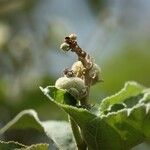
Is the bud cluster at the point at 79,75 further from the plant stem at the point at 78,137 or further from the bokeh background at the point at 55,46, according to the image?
the bokeh background at the point at 55,46

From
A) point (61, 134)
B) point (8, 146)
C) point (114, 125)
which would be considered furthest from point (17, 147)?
point (114, 125)

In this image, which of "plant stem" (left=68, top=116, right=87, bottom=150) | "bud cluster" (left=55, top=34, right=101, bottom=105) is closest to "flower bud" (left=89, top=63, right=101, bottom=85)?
"bud cluster" (left=55, top=34, right=101, bottom=105)

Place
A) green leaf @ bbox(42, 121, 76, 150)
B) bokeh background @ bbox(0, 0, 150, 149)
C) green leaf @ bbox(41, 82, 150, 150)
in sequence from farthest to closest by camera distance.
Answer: bokeh background @ bbox(0, 0, 150, 149) < green leaf @ bbox(42, 121, 76, 150) < green leaf @ bbox(41, 82, 150, 150)

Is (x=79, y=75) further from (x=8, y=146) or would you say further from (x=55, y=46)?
(x=55, y=46)

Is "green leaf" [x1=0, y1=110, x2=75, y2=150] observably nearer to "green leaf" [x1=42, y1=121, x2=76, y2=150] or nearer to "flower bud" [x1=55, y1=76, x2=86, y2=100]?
"green leaf" [x1=42, y1=121, x2=76, y2=150]

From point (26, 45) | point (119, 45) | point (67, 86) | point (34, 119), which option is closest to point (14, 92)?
point (26, 45)

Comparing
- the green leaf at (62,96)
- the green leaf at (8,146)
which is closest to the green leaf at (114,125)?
the green leaf at (62,96)

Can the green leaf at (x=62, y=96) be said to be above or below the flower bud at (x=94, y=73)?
below
